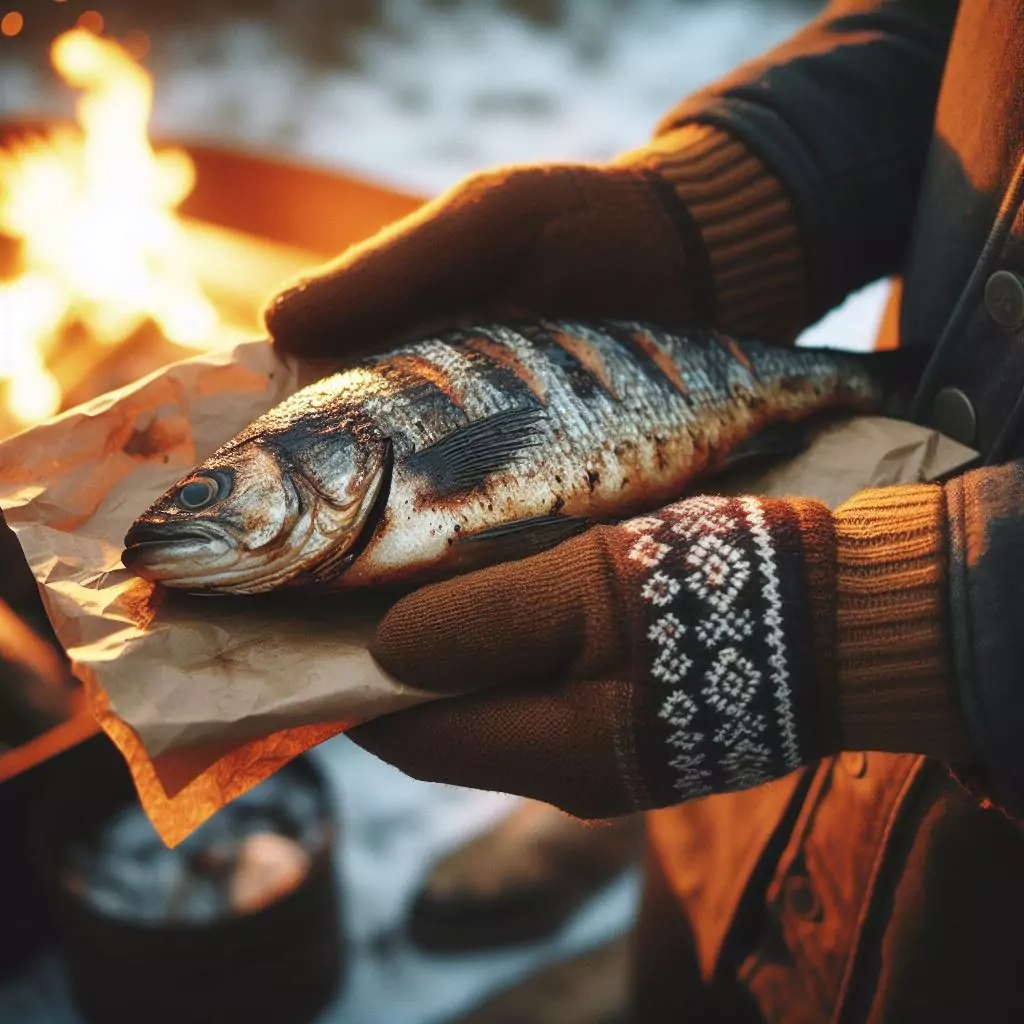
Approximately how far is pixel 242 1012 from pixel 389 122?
14.1 ft

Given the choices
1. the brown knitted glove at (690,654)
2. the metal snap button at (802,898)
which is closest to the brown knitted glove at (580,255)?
the brown knitted glove at (690,654)

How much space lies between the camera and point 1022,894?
107cm

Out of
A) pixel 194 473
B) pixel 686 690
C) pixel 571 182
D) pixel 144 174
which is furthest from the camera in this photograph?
pixel 144 174

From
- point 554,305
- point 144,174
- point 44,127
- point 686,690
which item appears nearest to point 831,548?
point 686,690

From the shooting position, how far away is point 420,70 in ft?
18.0

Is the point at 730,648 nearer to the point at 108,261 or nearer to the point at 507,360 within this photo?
the point at 507,360

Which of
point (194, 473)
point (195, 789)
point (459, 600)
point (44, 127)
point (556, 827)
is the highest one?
point (44, 127)

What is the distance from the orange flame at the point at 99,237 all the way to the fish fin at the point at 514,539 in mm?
1428

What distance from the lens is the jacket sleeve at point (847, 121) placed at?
1.44 m

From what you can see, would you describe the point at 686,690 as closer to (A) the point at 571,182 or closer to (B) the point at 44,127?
(A) the point at 571,182

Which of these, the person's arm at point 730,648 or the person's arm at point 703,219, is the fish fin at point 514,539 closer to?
the person's arm at point 730,648

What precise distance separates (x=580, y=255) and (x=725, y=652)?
699mm

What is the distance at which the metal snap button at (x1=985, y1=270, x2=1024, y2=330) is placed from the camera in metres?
1.12

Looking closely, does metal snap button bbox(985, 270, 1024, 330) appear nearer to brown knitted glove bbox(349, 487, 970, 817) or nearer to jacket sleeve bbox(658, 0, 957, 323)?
brown knitted glove bbox(349, 487, 970, 817)
